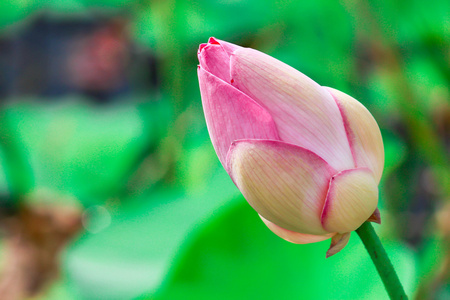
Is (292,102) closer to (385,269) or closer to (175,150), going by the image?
(385,269)

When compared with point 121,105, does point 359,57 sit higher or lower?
lower

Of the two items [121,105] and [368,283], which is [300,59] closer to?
[121,105]

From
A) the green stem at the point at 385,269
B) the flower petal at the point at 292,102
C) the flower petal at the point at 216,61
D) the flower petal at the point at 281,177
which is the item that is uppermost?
the flower petal at the point at 216,61

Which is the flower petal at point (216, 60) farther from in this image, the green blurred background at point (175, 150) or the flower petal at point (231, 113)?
the green blurred background at point (175, 150)

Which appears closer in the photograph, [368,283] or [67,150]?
[368,283]

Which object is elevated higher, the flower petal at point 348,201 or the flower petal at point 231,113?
the flower petal at point 231,113

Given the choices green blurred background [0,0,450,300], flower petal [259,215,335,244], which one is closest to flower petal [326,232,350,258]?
flower petal [259,215,335,244]

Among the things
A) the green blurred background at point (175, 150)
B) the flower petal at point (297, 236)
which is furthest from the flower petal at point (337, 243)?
the green blurred background at point (175, 150)

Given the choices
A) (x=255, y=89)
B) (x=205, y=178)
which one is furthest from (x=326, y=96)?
(x=205, y=178)
